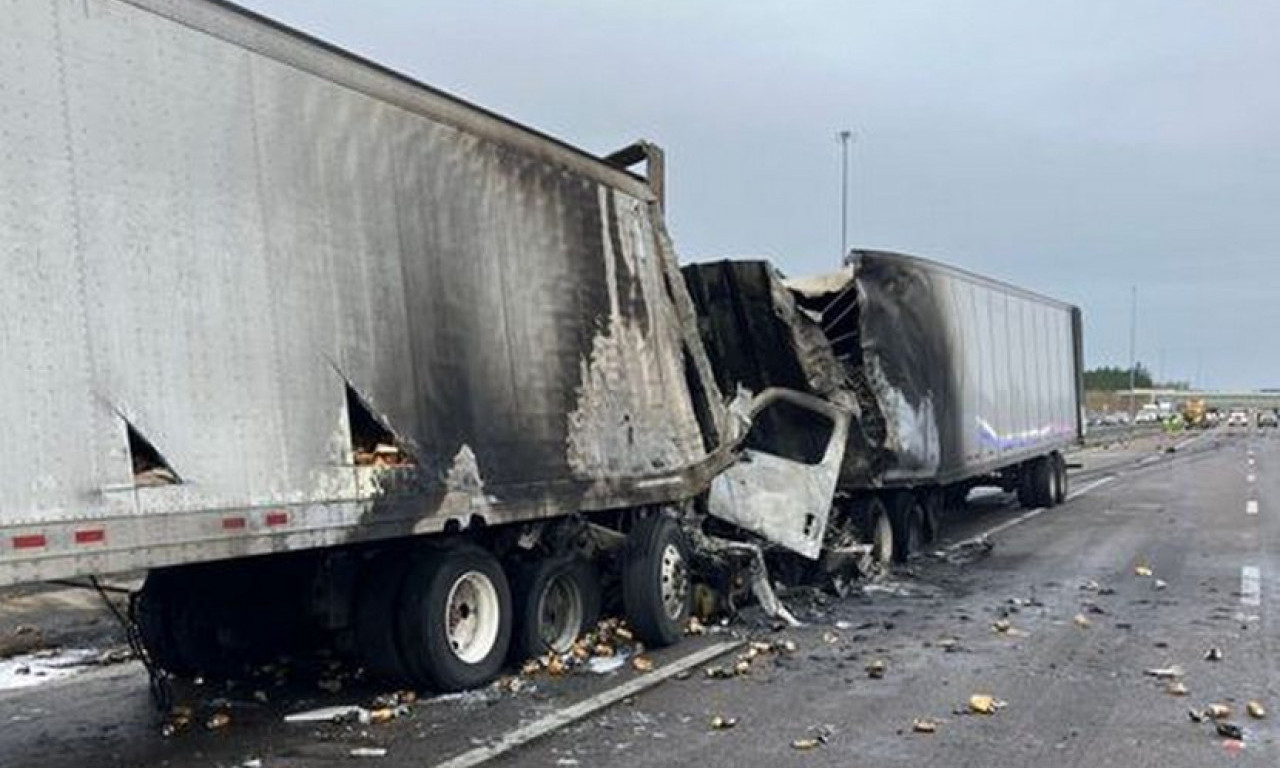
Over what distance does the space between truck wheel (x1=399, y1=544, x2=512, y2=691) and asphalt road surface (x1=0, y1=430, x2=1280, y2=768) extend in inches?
7.0

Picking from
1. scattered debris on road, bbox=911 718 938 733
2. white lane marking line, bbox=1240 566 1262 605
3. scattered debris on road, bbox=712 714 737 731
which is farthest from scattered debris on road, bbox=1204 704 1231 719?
white lane marking line, bbox=1240 566 1262 605

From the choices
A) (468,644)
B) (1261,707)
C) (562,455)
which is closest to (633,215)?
(562,455)

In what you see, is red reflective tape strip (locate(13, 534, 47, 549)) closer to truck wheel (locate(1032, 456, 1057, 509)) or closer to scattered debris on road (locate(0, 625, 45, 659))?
scattered debris on road (locate(0, 625, 45, 659))

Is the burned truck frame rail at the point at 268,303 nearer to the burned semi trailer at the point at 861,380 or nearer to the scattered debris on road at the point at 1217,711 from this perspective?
the burned semi trailer at the point at 861,380

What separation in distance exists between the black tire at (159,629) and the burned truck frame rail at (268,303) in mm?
2193

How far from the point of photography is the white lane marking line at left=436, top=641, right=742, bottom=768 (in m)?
6.36

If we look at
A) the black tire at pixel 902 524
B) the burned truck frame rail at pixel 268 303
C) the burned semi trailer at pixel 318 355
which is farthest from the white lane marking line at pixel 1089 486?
the burned truck frame rail at pixel 268 303

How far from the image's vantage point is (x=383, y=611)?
7547 millimetres

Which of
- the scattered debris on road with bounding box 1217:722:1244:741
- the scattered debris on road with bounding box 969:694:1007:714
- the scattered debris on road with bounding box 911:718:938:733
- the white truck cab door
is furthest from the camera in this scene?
the white truck cab door

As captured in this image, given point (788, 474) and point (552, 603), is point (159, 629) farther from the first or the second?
point (788, 474)

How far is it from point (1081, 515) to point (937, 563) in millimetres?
7139

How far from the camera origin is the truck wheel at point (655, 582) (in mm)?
9305

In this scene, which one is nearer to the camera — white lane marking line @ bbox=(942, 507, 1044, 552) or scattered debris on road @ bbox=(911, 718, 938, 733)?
scattered debris on road @ bbox=(911, 718, 938, 733)

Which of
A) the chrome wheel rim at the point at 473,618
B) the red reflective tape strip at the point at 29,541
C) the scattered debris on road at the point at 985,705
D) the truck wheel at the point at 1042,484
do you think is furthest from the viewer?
the truck wheel at the point at 1042,484
